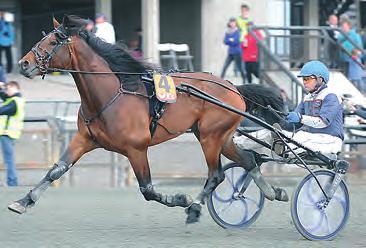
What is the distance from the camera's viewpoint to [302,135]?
337 inches

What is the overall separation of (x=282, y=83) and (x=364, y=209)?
5958 millimetres

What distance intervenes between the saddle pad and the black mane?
0.70ft

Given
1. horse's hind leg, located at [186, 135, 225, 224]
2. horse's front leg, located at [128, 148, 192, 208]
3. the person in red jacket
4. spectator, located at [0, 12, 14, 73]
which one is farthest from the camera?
spectator, located at [0, 12, 14, 73]

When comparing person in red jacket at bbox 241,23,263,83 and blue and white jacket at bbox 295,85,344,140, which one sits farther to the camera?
person in red jacket at bbox 241,23,263,83

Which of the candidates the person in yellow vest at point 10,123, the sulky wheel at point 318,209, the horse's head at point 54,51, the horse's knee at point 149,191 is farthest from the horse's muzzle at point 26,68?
the person in yellow vest at point 10,123

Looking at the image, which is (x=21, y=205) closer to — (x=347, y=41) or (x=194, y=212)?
(x=194, y=212)

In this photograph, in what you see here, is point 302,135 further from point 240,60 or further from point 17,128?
point 240,60

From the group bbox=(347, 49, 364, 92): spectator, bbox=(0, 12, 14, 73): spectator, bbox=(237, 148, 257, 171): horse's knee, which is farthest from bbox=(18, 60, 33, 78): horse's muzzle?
bbox=(0, 12, 14, 73): spectator

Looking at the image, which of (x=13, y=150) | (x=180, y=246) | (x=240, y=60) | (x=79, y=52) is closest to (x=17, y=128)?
(x=13, y=150)

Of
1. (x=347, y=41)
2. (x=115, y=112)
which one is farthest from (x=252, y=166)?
(x=347, y=41)

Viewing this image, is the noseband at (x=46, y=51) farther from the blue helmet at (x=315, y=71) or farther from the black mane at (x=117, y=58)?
the blue helmet at (x=315, y=71)

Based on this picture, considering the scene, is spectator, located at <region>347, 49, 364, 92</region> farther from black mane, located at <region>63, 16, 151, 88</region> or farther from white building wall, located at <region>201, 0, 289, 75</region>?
black mane, located at <region>63, 16, 151, 88</region>

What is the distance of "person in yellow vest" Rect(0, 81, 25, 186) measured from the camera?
12070 millimetres

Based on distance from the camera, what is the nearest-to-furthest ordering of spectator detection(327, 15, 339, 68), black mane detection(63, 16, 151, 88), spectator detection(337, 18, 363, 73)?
black mane detection(63, 16, 151, 88)
spectator detection(327, 15, 339, 68)
spectator detection(337, 18, 363, 73)
